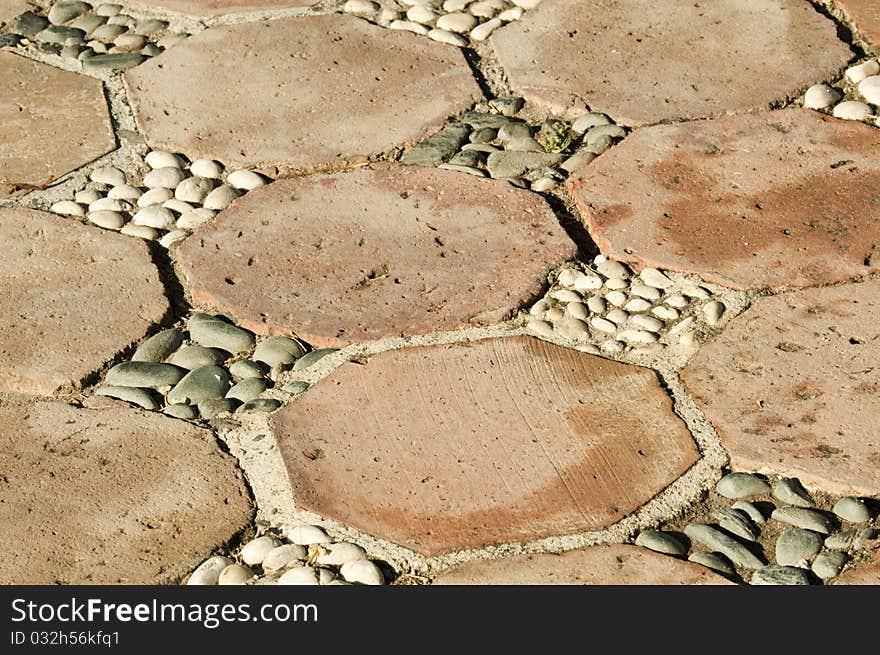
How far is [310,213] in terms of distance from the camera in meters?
2.50

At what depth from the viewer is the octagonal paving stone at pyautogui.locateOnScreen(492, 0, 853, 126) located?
2.79 m

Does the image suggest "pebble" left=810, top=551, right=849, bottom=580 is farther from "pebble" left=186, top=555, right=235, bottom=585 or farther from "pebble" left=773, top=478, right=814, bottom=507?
"pebble" left=186, top=555, right=235, bottom=585

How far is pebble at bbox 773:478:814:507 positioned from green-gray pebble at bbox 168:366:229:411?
2.81 feet

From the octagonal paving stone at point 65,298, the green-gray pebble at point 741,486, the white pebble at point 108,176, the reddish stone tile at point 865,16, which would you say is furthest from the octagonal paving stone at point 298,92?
the green-gray pebble at point 741,486

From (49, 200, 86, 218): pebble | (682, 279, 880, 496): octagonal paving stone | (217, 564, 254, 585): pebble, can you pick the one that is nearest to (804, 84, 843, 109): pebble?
(682, 279, 880, 496): octagonal paving stone

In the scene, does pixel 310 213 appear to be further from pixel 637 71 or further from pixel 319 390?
pixel 637 71

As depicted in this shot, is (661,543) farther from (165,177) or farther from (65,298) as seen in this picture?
(165,177)

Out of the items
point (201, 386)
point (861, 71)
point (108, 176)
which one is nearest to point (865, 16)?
point (861, 71)

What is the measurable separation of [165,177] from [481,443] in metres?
1.03

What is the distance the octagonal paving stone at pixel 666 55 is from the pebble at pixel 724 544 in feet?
3.81

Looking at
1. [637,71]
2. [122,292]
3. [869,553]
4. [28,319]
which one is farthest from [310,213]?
[869,553]

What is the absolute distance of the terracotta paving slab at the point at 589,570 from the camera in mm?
1705

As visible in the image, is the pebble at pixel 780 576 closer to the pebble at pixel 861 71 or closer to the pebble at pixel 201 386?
the pebble at pixel 201 386

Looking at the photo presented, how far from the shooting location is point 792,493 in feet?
6.02
